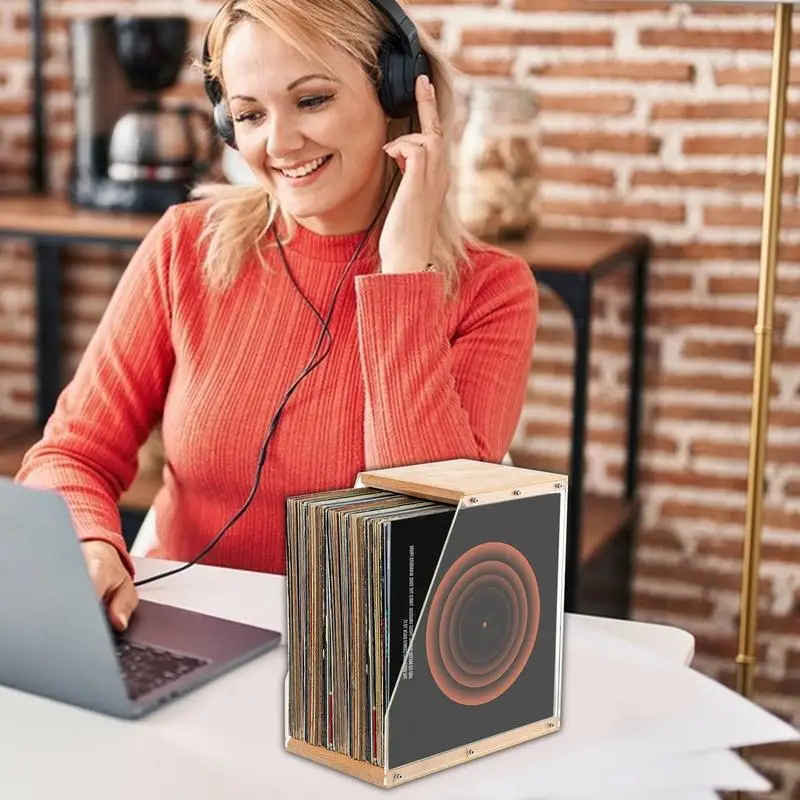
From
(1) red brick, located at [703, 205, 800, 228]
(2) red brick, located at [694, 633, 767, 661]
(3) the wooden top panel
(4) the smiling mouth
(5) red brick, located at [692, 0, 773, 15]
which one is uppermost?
(5) red brick, located at [692, 0, 773, 15]

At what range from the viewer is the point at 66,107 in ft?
9.14

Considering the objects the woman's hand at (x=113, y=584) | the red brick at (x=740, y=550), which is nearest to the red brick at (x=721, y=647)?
the red brick at (x=740, y=550)

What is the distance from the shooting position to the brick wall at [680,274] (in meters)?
2.36

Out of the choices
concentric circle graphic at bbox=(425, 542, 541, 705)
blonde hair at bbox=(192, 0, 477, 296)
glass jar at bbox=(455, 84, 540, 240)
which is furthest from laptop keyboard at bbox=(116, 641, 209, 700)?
glass jar at bbox=(455, 84, 540, 240)

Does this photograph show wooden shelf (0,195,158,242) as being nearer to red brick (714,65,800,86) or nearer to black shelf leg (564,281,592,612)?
black shelf leg (564,281,592,612)

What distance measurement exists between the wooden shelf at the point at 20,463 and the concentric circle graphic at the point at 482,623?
4.34ft

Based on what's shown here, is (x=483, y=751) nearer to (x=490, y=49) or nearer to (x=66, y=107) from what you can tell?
(x=490, y=49)

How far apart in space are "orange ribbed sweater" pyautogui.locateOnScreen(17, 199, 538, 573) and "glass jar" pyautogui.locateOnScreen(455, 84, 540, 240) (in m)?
0.59

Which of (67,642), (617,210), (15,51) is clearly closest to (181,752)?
(67,642)

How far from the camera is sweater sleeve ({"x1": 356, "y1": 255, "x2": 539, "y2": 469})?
143 cm

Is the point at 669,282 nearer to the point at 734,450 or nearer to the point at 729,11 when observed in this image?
the point at 734,450

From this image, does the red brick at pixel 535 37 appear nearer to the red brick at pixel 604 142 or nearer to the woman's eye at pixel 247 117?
the red brick at pixel 604 142

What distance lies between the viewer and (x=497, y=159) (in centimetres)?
222

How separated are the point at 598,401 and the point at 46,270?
3.76 ft
